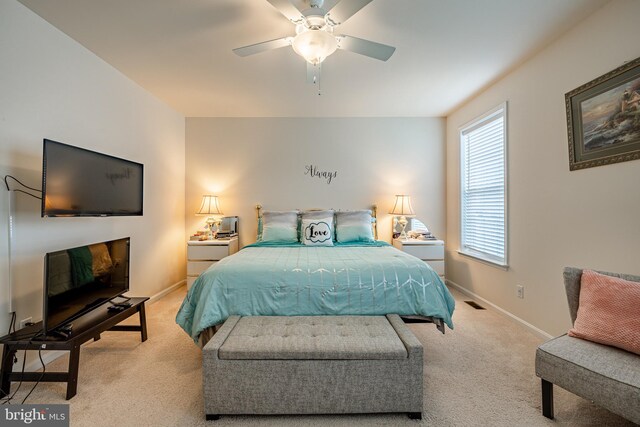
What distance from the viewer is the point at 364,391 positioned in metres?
1.49

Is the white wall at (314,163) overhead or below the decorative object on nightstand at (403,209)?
overhead

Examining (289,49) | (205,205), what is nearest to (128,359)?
(205,205)

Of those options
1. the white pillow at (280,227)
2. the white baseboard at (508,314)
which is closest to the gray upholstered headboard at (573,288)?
the white baseboard at (508,314)

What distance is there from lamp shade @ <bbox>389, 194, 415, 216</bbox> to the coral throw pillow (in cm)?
233

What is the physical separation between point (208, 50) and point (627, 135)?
318 cm

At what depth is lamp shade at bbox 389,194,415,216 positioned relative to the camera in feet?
12.8

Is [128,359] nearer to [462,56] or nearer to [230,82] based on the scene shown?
[230,82]

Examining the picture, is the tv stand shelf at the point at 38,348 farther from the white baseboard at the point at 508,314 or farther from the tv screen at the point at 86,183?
the white baseboard at the point at 508,314

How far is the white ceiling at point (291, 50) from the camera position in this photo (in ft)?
6.24

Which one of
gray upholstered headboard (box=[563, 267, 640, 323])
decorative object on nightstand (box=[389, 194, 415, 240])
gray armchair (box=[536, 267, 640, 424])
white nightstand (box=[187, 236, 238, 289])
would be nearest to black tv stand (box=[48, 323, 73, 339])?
white nightstand (box=[187, 236, 238, 289])

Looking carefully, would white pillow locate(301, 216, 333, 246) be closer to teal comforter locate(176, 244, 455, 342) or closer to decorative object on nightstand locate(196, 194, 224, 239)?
teal comforter locate(176, 244, 455, 342)

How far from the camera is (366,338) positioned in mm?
1602

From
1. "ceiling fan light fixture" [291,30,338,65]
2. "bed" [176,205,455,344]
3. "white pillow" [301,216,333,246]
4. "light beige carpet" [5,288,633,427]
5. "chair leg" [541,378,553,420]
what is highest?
"ceiling fan light fixture" [291,30,338,65]

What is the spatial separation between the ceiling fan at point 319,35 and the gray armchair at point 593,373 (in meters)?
2.04
